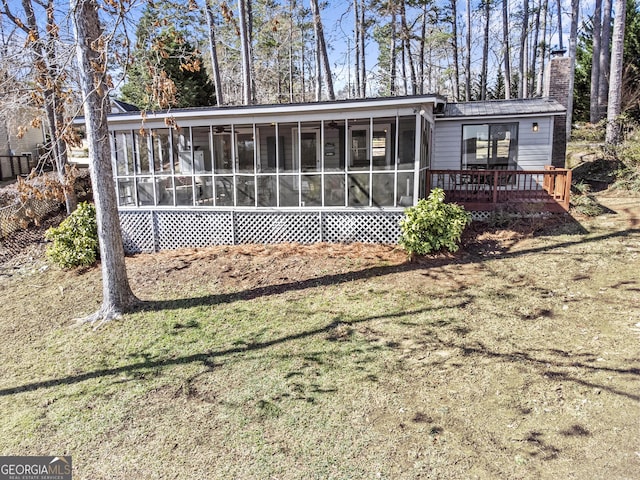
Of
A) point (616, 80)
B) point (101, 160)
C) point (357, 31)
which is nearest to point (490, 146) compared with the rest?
point (616, 80)

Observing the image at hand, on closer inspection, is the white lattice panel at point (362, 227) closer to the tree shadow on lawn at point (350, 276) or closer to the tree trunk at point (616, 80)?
the tree shadow on lawn at point (350, 276)

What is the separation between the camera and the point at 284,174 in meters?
9.81

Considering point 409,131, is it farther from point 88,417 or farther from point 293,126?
point 88,417

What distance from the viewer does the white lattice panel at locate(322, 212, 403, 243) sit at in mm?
9344

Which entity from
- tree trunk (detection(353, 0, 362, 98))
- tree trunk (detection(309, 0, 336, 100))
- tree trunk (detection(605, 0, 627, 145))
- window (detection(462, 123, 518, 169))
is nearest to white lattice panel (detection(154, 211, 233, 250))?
window (detection(462, 123, 518, 169))

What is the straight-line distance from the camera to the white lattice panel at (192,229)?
33.4ft

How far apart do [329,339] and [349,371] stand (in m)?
0.81

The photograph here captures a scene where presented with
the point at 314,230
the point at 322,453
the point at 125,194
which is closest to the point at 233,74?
the point at 125,194

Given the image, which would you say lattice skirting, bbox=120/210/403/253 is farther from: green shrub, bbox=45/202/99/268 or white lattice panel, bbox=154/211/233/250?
green shrub, bbox=45/202/99/268

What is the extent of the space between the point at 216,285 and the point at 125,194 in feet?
15.3

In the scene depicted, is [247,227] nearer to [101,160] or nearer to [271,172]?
[271,172]

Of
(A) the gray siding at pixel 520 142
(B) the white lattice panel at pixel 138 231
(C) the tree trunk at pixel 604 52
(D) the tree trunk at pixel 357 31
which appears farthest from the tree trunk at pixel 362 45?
(B) the white lattice panel at pixel 138 231

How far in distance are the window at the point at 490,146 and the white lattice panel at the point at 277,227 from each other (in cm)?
554

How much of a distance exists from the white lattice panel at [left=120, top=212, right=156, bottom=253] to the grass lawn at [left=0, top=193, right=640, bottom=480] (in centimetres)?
240
